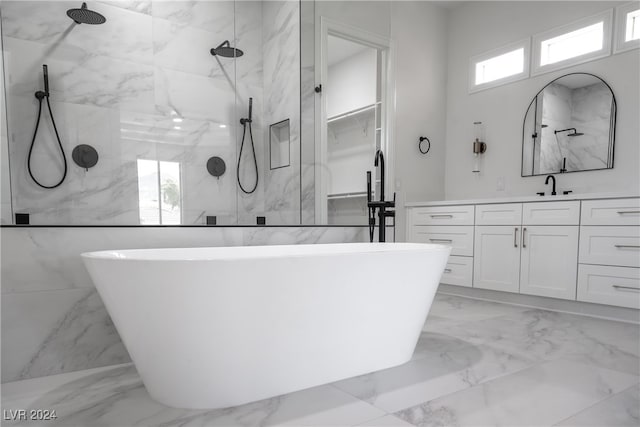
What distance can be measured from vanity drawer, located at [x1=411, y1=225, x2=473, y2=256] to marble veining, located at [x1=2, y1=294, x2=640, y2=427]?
1342 millimetres

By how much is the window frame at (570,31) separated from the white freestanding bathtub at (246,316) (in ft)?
8.92

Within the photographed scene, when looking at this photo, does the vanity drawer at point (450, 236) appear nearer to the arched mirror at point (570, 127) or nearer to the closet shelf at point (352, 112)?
the arched mirror at point (570, 127)

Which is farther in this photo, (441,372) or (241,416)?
(441,372)

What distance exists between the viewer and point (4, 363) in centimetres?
152

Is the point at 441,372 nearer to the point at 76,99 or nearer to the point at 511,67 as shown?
the point at 76,99

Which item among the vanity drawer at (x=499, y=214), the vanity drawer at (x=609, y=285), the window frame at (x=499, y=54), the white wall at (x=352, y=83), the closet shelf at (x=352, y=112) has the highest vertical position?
the window frame at (x=499, y=54)

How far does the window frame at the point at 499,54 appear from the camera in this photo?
352 centimetres

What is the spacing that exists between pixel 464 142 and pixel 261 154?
2466mm

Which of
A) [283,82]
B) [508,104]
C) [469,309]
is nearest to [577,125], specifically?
[508,104]

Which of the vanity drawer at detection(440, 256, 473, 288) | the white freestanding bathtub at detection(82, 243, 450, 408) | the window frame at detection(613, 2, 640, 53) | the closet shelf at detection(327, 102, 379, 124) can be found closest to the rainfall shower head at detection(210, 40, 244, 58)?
the closet shelf at detection(327, 102, 379, 124)

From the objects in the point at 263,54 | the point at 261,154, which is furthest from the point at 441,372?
the point at 263,54

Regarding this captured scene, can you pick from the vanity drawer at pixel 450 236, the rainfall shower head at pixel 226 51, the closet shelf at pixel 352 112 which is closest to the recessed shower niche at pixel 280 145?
the closet shelf at pixel 352 112

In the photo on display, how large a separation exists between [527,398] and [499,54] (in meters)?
3.38

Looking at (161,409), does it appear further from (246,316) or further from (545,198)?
(545,198)
